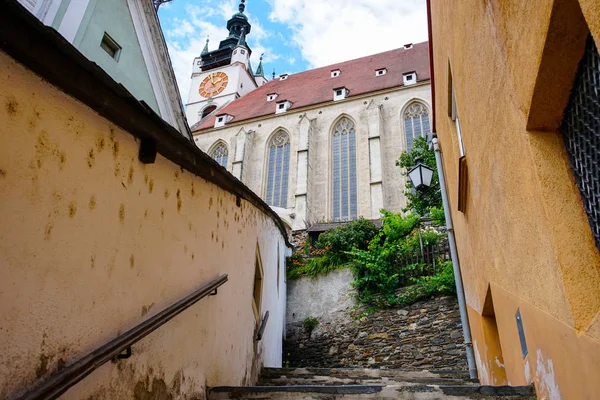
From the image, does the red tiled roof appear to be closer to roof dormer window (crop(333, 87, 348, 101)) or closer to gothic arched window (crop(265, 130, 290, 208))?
roof dormer window (crop(333, 87, 348, 101))

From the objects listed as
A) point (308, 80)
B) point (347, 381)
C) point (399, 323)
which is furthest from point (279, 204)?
point (347, 381)

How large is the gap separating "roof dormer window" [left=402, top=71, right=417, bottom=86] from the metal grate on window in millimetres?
22961

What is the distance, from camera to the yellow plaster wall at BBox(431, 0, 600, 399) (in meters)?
1.65

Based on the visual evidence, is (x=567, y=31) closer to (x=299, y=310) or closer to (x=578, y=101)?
(x=578, y=101)

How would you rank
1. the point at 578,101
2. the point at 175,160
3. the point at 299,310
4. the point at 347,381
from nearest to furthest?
the point at 578,101 < the point at 175,160 < the point at 347,381 < the point at 299,310

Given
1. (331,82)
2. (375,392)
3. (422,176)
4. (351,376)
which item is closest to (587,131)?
(375,392)

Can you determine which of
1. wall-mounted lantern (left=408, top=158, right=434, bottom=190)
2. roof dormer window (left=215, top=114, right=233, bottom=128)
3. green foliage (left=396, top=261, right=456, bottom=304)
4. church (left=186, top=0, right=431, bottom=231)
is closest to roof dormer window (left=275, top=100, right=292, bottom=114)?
church (left=186, top=0, right=431, bottom=231)

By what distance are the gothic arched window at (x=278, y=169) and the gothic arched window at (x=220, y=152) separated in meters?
3.14

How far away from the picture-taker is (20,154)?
6.06 ft

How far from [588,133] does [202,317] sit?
325cm

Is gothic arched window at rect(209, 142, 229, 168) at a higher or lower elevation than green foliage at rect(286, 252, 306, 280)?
higher

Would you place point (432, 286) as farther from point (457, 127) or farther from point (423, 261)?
point (457, 127)

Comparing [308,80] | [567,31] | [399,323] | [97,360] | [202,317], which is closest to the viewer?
[567,31]

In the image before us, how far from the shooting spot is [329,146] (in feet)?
78.7
